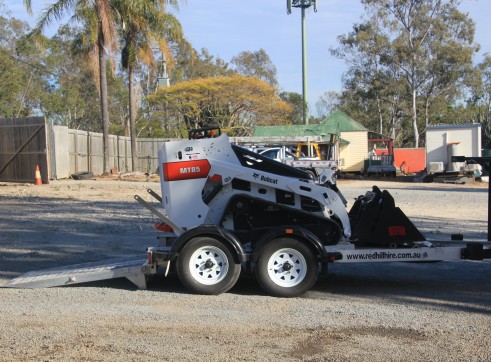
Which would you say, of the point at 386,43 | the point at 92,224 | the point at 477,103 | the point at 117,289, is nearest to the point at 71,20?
the point at 92,224

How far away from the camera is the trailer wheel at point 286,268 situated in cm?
683

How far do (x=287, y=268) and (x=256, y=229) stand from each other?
669 mm

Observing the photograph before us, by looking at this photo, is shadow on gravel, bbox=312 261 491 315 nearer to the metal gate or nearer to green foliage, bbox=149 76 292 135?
the metal gate

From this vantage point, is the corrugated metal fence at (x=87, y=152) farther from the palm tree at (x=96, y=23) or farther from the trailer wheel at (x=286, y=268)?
the trailer wheel at (x=286, y=268)

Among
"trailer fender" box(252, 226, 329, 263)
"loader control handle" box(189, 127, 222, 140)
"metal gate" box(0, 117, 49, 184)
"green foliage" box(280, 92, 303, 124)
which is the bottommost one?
"trailer fender" box(252, 226, 329, 263)

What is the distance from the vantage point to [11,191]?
2164 cm

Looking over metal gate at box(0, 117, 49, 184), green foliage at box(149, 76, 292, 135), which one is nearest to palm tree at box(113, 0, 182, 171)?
metal gate at box(0, 117, 49, 184)

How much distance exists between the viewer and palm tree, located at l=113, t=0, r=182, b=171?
3116 centimetres

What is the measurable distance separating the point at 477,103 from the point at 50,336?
217 feet

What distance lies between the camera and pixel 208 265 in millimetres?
6957

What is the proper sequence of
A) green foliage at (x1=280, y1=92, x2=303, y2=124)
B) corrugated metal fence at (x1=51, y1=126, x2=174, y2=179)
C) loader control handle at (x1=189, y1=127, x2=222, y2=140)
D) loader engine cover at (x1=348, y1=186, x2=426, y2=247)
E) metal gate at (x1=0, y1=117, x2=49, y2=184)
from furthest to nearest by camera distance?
green foliage at (x1=280, y1=92, x2=303, y2=124) → corrugated metal fence at (x1=51, y1=126, x2=174, y2=179) → metal gate at (x1=0, y1=117, x2=49, y2=184) → loader control handle at (x1=189, y1=127, x2=222, y2=140) → loader engine cover at (x1=348, y1=186, x2=426, y2=247)

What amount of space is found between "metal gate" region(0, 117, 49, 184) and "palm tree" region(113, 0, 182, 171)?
341 inches

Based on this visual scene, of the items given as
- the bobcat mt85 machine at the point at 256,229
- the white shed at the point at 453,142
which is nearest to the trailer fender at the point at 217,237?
the bobcat mt85 machine at the point at 256,229

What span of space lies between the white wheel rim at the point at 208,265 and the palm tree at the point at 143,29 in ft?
85.3
